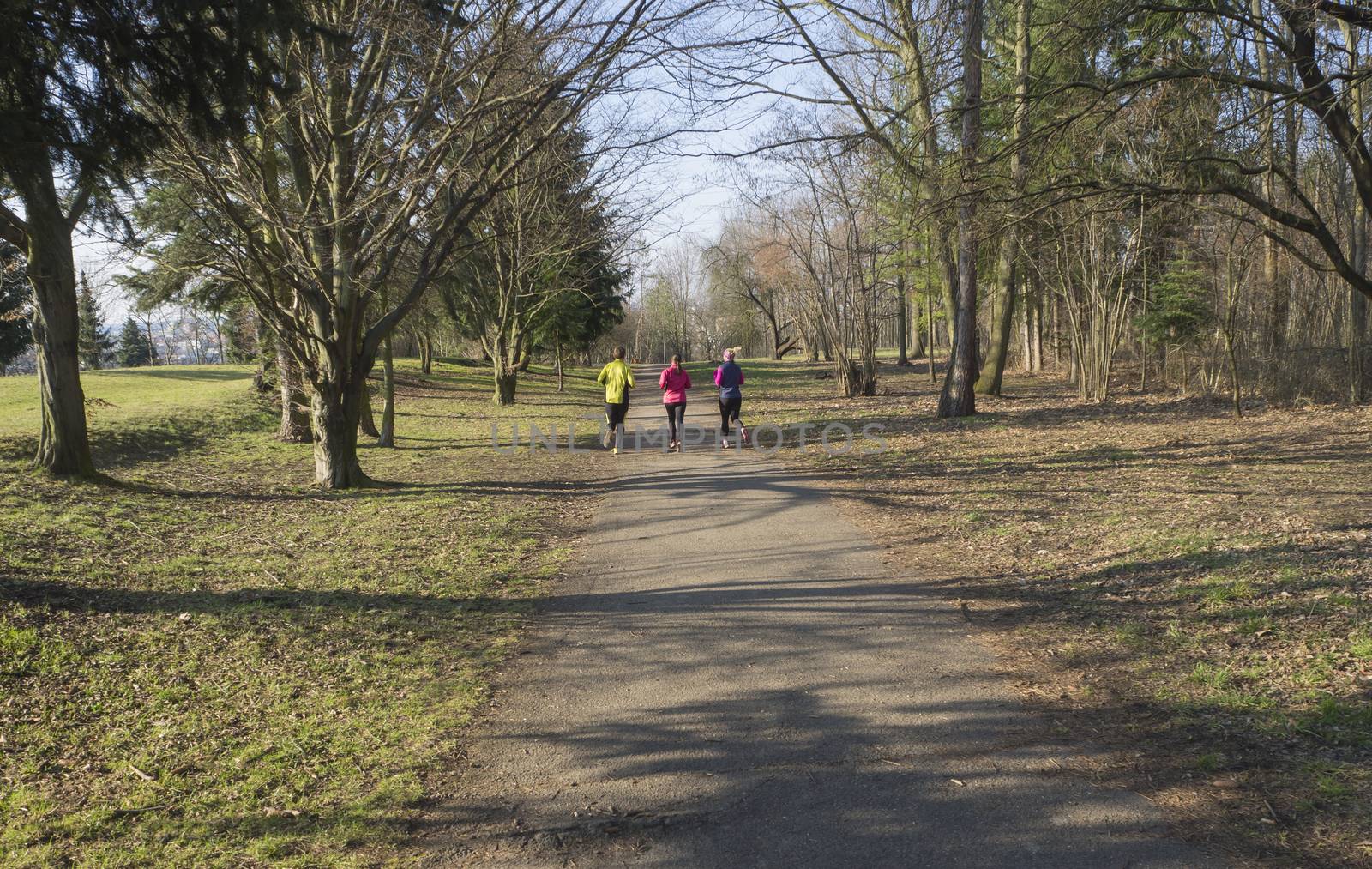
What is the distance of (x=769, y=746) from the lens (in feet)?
14.4

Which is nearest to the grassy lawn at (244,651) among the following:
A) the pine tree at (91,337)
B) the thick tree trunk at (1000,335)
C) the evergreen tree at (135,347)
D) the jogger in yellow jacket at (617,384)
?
the jogger in yellow jacket at (617,384)

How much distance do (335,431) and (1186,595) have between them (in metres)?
10.3

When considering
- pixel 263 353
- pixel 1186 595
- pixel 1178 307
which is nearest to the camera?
pixel 1186 595

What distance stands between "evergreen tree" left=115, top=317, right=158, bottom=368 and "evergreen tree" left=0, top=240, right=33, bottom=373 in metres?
26.6

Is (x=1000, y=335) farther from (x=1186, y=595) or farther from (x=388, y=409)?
(x=1186, y=595)

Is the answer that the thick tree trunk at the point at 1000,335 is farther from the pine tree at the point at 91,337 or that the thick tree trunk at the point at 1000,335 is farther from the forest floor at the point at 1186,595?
the pine tree at the point at 91,337

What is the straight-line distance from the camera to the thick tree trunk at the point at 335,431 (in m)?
12.0

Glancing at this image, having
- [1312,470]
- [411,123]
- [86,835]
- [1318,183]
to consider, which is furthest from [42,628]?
[1318,183]

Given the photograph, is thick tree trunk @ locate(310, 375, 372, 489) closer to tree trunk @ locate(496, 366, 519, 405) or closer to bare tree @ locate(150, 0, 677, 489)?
bare tree @ locate(150, 0, 677, 489)

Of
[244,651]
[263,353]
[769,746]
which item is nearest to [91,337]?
[263,353]

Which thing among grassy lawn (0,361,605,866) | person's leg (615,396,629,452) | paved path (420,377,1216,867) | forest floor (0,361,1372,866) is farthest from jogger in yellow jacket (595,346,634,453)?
paved path (420,377,1216,867)

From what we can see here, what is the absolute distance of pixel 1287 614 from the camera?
18.6 ft

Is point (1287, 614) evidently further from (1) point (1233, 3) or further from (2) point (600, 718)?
(1) point (1233, 3)

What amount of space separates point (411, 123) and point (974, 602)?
935 centimetres
